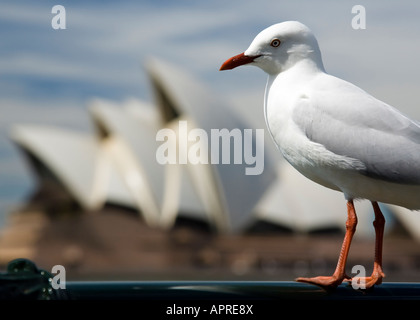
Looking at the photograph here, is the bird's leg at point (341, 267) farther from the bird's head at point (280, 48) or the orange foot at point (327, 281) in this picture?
the bird's head at point (280, 48)

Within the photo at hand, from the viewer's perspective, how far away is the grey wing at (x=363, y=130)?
2133mm

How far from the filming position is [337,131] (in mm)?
2178

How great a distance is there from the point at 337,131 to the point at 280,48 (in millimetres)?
325

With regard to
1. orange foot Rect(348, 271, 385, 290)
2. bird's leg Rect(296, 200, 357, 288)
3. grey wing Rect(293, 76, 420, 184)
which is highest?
grey wing Rect(293, 76, 420, 184)

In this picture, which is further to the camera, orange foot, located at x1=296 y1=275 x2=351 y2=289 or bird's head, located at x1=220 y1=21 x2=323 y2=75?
bird's head, located at x1=220 y1=21 x2=323 y2=75

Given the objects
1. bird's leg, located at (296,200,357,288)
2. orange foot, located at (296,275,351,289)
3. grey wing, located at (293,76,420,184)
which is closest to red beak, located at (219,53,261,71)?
grey wing, located at (293,76,420,184)

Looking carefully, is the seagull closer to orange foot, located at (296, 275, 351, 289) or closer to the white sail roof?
orange foot, located at (296, 275, 351, 289)

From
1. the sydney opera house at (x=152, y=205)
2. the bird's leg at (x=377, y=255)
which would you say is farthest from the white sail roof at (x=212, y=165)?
the bird's leg at (x=377, y=255)

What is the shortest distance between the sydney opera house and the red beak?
21743 millimetres

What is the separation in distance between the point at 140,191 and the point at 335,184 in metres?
23.4

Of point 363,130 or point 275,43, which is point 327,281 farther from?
point 275,43

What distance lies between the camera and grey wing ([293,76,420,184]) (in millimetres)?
2133
